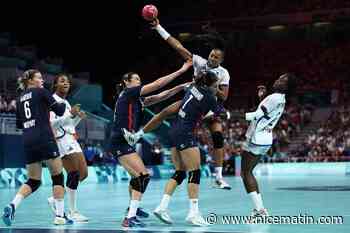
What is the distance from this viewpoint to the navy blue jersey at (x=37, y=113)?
8367mm

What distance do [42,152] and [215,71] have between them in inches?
106

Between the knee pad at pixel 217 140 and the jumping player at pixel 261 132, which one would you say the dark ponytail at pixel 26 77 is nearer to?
the jumping player at pixel 261 132

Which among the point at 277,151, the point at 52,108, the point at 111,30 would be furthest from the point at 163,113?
the point at 111,30

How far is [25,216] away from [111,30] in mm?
23957

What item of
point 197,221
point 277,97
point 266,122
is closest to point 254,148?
point 266,122

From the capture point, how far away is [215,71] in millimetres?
9109

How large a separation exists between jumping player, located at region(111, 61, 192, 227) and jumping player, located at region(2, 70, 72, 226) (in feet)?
2.62

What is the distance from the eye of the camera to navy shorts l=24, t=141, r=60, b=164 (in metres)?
8.35

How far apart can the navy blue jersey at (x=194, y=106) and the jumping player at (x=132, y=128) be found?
1.16ft

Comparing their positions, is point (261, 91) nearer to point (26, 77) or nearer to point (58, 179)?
point (58, 179)

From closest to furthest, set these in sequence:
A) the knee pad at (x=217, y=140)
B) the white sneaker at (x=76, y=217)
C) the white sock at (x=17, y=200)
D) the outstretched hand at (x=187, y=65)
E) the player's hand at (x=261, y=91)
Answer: the white sock at (x=17, y=200) → the outstretched hand at (x=187, y=65) → the white sneaker at (x=76, y=217) → the player's hand at (x=261, y=91) → the knee pad at (x=217, y=140)

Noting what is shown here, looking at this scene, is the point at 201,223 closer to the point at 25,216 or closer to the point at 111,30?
the point at 25,216

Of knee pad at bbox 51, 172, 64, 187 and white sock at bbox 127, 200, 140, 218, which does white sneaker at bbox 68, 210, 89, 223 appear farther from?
white sock at bbox 127, 200, 140, 218

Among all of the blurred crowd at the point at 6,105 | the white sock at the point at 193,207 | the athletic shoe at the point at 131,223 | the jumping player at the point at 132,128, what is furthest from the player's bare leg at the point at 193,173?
the blurred crowd at the point at 6,105
